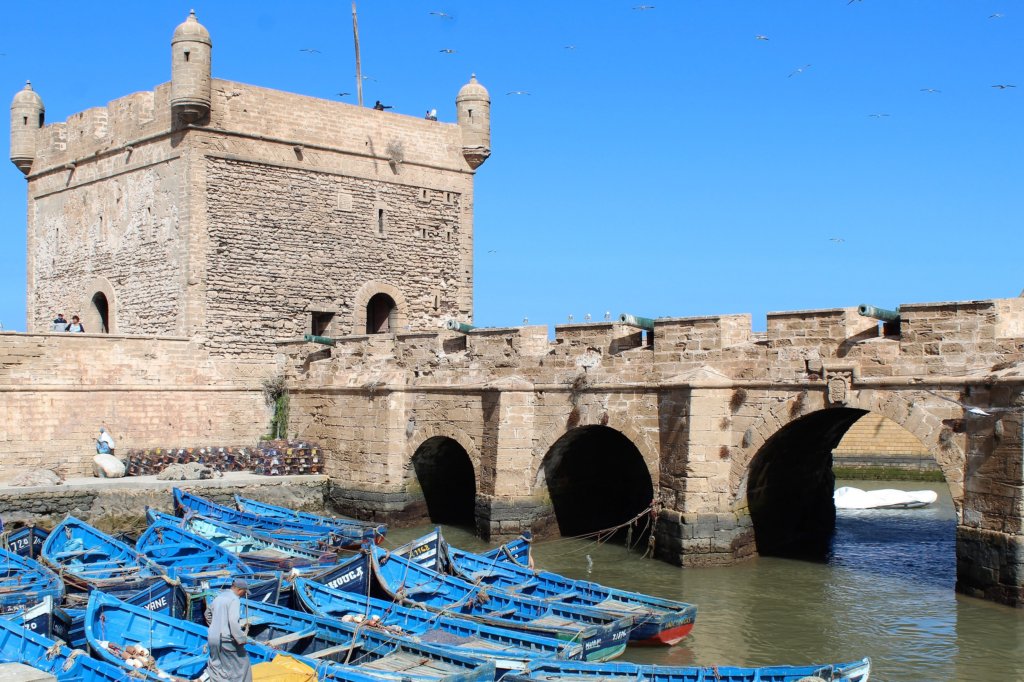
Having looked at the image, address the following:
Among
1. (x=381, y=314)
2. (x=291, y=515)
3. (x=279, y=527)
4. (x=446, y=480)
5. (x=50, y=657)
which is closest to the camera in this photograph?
(x=50, y=657)

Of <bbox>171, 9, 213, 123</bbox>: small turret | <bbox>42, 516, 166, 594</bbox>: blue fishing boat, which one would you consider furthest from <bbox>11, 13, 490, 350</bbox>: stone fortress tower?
<bbox>42, 516, 166, 594</bbox>: blue fishing boat

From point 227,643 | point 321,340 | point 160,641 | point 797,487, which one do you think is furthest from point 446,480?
point 227,643

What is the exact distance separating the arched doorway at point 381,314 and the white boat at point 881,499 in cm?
1189

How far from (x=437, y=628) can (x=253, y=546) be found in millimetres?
5522

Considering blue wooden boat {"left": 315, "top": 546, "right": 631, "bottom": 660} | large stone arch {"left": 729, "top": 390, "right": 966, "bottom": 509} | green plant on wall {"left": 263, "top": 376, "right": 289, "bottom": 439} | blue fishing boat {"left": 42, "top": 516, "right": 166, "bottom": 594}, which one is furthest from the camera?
green plant on wall {"left": 263, "top": 376, "right": 289, "bottom": 439}

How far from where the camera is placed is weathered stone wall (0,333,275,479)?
69.5 feet

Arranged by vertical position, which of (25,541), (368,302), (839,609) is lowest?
(839,609)

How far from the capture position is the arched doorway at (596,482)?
1948cm

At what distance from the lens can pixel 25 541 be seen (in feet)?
54.0

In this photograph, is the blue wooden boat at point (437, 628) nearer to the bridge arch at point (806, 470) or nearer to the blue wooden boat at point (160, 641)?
the blue wooden boat at point (160, 641)

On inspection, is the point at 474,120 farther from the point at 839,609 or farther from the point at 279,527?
the point at 839,609

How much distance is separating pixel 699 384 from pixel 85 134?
1854 centimetres

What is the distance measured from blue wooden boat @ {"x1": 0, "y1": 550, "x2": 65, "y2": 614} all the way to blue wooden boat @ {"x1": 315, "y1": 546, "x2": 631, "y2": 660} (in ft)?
10.5

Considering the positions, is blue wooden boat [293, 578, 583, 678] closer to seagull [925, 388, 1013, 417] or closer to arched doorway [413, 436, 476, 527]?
seagull [925, 388, 1013, 417]
